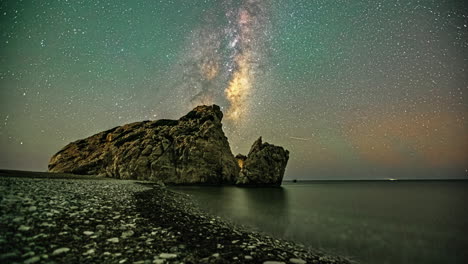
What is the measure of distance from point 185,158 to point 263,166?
3280cm

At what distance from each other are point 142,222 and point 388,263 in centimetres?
966

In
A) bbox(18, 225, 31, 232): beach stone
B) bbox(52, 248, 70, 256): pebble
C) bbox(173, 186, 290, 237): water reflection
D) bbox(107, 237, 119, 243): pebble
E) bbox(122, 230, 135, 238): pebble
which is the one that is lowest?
bbox(173, 186, 290, 237): water reflection

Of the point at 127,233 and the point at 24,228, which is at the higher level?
the point at 24,228

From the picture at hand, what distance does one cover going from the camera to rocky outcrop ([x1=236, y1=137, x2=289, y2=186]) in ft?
294

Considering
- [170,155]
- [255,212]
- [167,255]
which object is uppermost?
[170,155]

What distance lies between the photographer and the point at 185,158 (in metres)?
90.2

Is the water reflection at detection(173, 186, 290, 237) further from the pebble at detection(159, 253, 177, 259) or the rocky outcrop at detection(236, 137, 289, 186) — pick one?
the rocky outcrop at detection(236, 137, 289, 186)

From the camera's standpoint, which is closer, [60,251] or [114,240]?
[60,251]

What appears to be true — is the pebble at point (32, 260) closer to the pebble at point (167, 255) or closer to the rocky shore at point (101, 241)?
the rocky shore at point (101, 241)

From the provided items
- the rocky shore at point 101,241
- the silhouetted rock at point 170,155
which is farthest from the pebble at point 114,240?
the silhouetted rock at point 170,155

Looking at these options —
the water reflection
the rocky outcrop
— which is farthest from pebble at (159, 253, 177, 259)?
the rocky outcrop

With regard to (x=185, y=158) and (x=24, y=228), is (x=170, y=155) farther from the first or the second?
(x=24, y=228)

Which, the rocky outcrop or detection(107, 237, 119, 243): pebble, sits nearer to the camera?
detection(107, 237, 119, 243): pebble

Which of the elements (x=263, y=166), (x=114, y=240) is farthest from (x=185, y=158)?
(x=114, y=240)
